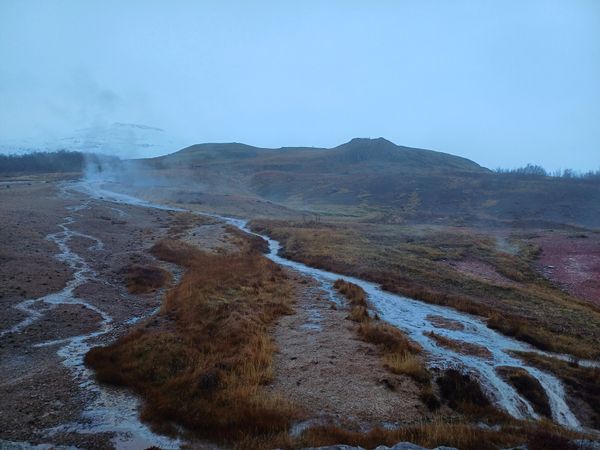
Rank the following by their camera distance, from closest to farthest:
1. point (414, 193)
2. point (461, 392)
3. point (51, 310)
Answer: point (461, 392)
point (51, 310)
point (414, 193)

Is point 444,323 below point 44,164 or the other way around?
below

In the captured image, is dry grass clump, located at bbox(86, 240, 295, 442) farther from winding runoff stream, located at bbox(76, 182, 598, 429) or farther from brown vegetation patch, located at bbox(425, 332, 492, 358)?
brown vegetation patch, located at bbox(425, 332, 492, 358)

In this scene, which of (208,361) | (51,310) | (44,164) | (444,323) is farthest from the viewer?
(44,164)

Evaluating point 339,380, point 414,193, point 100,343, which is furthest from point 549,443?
point 414,193

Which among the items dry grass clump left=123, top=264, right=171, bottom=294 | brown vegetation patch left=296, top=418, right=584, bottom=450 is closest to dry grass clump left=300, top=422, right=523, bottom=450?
brown vegetation patch left=296, top=418, right=584, bottom=450

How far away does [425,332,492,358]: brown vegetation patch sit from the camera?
66.6 feet

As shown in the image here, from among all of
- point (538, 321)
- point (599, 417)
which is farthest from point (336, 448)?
point (538, 321)

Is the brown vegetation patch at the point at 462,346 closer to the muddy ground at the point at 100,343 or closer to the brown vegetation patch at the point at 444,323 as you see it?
the brown vegetation patch at the point at 444,323

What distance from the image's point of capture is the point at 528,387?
55.2ft

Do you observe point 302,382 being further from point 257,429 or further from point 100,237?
point 100,237

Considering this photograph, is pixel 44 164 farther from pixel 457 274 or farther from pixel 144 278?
pixel 457 274

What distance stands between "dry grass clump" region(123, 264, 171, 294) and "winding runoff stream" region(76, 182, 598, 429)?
40.9 ft

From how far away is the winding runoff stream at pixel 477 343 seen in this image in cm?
1594

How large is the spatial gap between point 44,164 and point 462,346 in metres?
186
